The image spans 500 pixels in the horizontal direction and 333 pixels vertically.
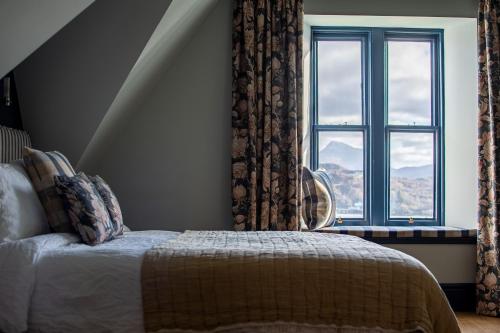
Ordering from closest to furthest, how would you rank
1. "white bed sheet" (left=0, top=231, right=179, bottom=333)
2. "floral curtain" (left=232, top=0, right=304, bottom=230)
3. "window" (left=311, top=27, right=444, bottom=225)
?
"white bed sheet" (left=0, top=231, right=179, bottom=333)
"floral curtain" (left=232, top=0, right=304, bottom=230)
"window" (left=311, top=27, right=444, bottom=225)

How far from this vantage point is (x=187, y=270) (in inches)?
77.7

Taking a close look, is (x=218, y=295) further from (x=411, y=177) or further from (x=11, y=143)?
(x=411, y=177)

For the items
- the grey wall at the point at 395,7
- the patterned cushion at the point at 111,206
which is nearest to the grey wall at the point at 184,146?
the grey wall at the point at 395,7

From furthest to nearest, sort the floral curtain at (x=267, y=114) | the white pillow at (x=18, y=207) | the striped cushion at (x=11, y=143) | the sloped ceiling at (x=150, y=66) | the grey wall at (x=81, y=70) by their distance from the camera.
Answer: the floral curtain at (x=267, y=114)
the sloped ceiling at (x=150, y=66)
the grey wall at (x=81, y=70)
the striped cushion at (x=11, y=143)
the white pillow at (x=18, y=207)

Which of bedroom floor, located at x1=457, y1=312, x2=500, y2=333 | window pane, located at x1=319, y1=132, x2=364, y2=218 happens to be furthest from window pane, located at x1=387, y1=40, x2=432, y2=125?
bedroom floor, located at x1=457, y1=312, x2=500, y2=333

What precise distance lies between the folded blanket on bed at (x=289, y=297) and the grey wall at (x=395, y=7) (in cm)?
251

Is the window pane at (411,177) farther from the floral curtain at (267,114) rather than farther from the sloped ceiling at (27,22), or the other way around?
the sloped ceiling at (27,22)

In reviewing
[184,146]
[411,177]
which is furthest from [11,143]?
[411,177]

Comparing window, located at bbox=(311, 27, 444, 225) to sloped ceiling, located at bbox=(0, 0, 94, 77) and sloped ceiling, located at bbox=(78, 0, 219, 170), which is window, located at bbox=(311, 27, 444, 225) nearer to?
sloped ceiling, located at bbox=(78, 0, 219, 170)

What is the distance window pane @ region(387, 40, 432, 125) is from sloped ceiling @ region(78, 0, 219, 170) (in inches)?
65.2

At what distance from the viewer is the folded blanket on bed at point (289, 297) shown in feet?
6.37

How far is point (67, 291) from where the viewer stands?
6.42ft

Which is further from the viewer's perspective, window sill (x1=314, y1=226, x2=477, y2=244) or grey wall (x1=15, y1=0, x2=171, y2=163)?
window sill (x1=314, y1=226, x2=477, y2=244)

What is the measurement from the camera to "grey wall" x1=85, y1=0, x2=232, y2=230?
3.88 m
